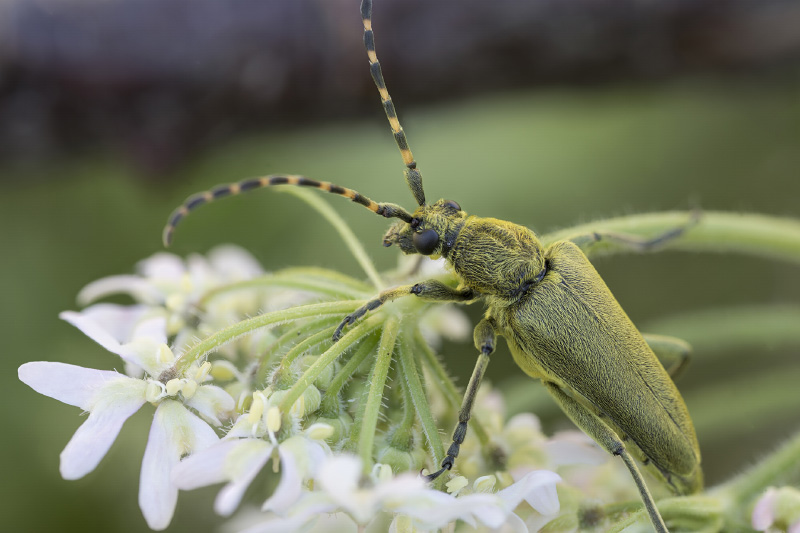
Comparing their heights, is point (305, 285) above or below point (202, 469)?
above

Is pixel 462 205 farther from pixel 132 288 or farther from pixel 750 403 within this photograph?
pixel 132 288

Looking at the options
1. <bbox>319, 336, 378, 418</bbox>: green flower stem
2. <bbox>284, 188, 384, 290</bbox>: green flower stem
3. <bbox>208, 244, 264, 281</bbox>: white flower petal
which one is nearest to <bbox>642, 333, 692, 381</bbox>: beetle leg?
<bbox>284, 188, 384, 290</bbox>: green flower stem

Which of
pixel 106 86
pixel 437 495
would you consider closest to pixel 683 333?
pixel 437 495

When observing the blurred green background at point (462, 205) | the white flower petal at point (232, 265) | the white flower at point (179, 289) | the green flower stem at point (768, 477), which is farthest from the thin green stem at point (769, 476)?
the white flower petal at point (232, 265)

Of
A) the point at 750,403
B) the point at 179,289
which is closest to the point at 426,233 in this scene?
the point at 179,289

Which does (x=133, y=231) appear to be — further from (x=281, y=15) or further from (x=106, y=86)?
(x=281, y=15)

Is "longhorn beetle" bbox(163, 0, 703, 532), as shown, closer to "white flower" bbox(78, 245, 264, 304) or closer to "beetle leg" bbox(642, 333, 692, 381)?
"beetle leg" bbox(642, 333, 692, 381)

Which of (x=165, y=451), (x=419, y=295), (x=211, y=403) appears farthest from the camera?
(x=419, y=295)
